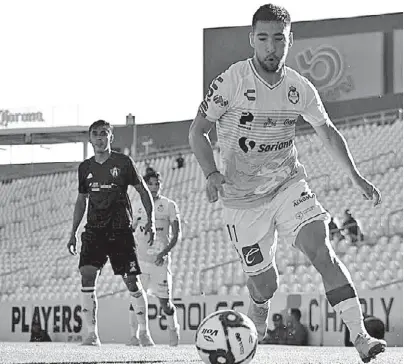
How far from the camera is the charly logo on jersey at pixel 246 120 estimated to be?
5.26 m

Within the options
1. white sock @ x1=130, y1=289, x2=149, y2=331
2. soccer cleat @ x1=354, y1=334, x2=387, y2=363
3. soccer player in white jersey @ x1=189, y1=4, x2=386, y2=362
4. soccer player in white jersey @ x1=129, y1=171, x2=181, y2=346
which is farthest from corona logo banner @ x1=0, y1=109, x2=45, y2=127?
soccer cleat @ x1=354, y1=334, x2=387, y2=363

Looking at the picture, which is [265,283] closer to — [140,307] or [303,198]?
[303,198]

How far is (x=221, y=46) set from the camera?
33.2 meters

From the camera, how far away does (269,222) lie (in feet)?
18.0

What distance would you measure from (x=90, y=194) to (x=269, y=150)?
3129 millimetres

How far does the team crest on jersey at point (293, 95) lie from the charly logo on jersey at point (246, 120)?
0.78 feet

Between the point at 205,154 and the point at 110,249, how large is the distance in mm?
3225

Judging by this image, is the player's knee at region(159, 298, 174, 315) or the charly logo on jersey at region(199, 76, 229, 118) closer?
the charly logo on jersey at region(199, 76, 229, 118)

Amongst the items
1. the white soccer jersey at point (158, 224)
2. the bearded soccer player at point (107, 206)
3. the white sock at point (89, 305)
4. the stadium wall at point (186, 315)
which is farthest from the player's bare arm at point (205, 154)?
the stadium wall at point (186, 315)

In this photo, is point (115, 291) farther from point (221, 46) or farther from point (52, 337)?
point (221, 46)

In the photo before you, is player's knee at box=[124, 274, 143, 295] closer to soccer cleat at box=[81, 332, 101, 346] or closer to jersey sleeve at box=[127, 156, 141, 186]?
soccer cleat at box=[81, 332, 101, 346]

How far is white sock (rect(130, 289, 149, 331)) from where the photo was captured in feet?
28.7

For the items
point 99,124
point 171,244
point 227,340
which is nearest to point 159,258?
point 171,244

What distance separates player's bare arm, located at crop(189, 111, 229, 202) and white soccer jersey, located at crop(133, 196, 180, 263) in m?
4.56
